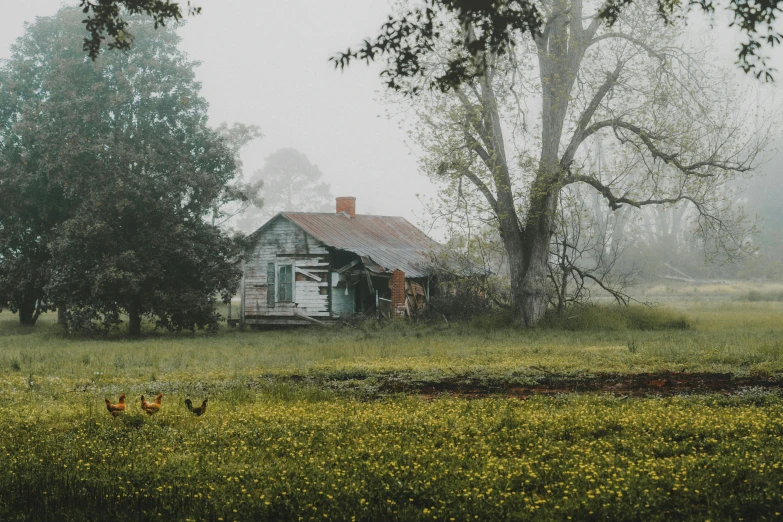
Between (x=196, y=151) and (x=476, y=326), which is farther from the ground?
(x=196, y=151)

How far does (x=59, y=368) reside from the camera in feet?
62.8

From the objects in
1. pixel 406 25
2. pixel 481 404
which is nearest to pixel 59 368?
pixel 481 404

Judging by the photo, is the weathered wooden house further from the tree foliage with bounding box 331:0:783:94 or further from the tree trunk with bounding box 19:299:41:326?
the tree foliage with bounding box 331:0:783:94

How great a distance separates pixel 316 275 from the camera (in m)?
38.8

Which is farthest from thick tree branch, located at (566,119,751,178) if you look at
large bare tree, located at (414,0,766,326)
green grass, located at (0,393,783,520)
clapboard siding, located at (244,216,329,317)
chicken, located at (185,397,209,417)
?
chicken, located at (185,397,209,417)

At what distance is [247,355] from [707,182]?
62.8ft

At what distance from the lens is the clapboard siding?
127 ft

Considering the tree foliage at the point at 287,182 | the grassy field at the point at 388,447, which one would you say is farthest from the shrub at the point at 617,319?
the tree foliage at the point at 287,182

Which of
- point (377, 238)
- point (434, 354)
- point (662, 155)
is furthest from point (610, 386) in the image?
point (377, 238)

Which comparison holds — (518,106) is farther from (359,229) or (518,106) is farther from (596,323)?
(359,229)

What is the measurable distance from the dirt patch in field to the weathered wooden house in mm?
21834

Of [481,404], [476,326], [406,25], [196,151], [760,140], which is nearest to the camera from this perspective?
[406,25]

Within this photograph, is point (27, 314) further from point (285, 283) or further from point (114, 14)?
point (114, 14)

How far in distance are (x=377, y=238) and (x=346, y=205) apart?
14.0ft
